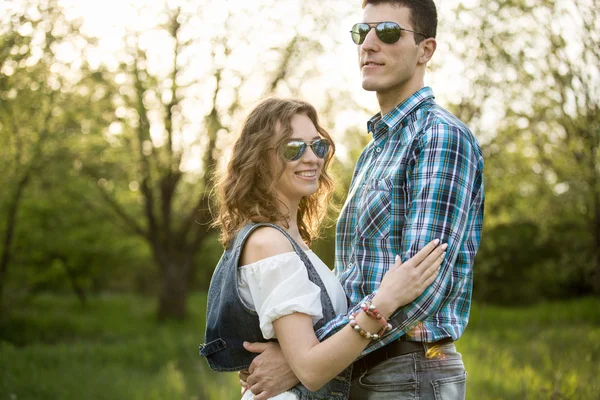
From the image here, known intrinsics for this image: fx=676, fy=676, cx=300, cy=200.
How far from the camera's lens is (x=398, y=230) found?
2568mm

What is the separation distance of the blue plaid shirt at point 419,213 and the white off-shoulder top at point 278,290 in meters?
0.13

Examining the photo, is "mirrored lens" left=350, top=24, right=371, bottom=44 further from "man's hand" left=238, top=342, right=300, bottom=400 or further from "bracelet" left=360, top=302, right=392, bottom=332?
"man's hand" left=238, top=342, right=300, bottom=400

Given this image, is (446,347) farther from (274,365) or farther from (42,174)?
(42,174)

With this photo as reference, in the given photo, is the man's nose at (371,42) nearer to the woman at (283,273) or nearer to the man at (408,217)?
the man at (408,217)

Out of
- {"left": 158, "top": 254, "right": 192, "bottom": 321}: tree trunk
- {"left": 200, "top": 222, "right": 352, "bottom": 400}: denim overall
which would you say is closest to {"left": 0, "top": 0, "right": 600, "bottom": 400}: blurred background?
{"left": 158, "top": 254, "right": 192, "bottom": 321}: tree trunk

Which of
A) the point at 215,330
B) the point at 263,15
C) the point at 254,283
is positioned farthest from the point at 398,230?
the point at 263,15

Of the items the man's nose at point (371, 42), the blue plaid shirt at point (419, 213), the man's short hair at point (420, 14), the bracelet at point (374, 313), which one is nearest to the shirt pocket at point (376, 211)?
the blue plaid shirt at point (419, 213)

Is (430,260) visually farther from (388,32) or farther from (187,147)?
(187,147)

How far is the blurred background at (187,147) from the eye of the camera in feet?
29.7

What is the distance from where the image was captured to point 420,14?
9.42 ft

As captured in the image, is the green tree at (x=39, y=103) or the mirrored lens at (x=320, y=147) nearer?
the mirrored lens at (x=320, y=147)

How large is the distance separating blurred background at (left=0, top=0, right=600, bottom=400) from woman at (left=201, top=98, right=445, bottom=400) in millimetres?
4277

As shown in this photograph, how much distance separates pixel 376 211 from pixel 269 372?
2.44 ft

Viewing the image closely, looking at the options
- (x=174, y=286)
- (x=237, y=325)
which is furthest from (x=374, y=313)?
(x=174, y=286)
